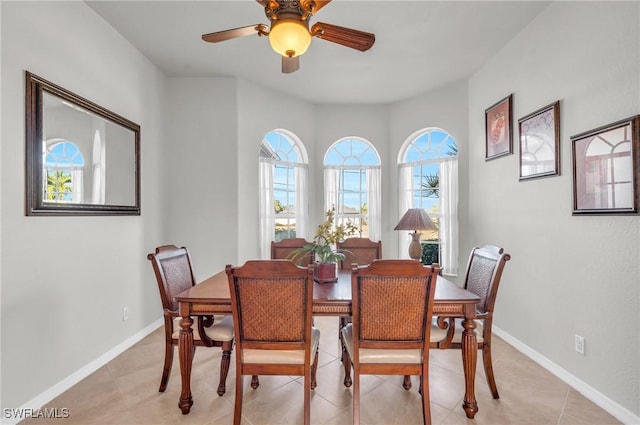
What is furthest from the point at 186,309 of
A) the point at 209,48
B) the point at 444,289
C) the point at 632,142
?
the point at 632,142

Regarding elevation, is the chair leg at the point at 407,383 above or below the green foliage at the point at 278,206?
below

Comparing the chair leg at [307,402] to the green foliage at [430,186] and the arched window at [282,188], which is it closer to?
the arched window at [282,188]

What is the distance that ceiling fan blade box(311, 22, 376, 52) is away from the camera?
1.74 metres

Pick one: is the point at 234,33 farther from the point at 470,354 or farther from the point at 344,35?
the point at 470,354

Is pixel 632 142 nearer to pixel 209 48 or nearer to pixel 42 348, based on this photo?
pixel 209 48

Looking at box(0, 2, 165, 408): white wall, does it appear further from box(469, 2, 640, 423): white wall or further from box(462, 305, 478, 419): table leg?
box(469, 2, 640, 423): white wall

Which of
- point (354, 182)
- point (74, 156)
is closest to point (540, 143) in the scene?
point (354, 182)

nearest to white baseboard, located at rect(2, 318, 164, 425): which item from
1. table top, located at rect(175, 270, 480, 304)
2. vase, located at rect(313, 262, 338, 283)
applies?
table top, located at rect(175, 270, 480, 304)

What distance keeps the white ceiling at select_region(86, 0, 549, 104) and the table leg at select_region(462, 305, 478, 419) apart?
91.7 inches

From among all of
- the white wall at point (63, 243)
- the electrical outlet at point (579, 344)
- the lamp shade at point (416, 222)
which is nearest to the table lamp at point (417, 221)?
the lamp shade at point (416, 222)

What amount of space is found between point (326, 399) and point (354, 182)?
125 inches

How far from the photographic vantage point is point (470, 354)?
1.79m

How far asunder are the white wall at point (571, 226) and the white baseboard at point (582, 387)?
0.04 feet

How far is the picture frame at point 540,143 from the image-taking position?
2.39 meters
